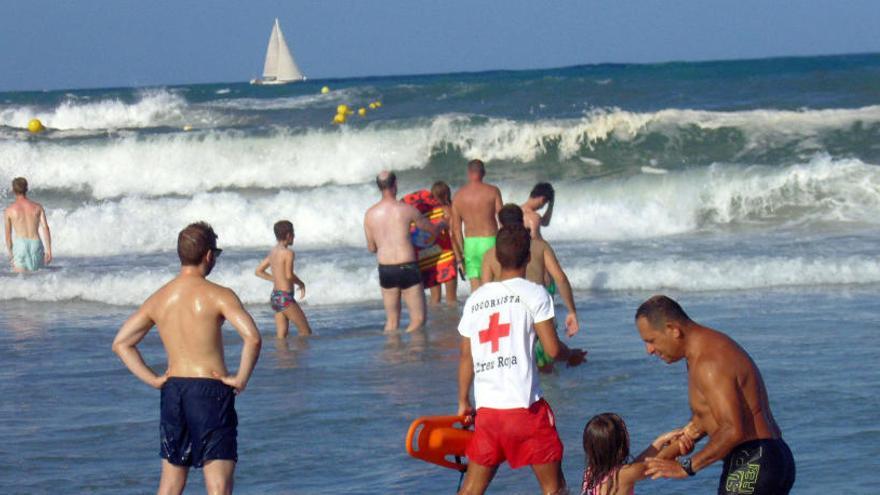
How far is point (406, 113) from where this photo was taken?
36438mm

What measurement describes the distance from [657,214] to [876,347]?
9804mm

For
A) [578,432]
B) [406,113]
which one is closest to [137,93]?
[406,113]

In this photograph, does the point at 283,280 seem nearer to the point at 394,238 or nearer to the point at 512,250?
the point at 394,238

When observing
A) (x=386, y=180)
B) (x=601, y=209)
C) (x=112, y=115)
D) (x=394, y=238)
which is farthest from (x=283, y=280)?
(x=112, y=115)

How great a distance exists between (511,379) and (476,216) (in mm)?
5777

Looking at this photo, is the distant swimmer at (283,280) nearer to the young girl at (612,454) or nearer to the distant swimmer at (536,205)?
the distant swimmer at (536,205)

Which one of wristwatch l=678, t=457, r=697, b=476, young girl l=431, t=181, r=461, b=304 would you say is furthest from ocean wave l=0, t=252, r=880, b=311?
wristwatch l=678, t=457, r=697, b=476

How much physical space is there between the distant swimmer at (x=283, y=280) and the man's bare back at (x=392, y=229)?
71cm

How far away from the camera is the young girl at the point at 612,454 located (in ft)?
15.4

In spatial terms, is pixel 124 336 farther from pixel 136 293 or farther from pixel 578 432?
pixel 136 293

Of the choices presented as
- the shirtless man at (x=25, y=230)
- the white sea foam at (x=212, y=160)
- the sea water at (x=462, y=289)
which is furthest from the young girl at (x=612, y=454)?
the white sea foam at (x=212, y=160)

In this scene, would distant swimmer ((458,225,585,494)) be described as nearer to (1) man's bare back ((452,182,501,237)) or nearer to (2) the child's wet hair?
(2) the child's wet hair

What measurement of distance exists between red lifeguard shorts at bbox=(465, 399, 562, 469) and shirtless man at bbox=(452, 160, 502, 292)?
18.5 ft

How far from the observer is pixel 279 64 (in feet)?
218
